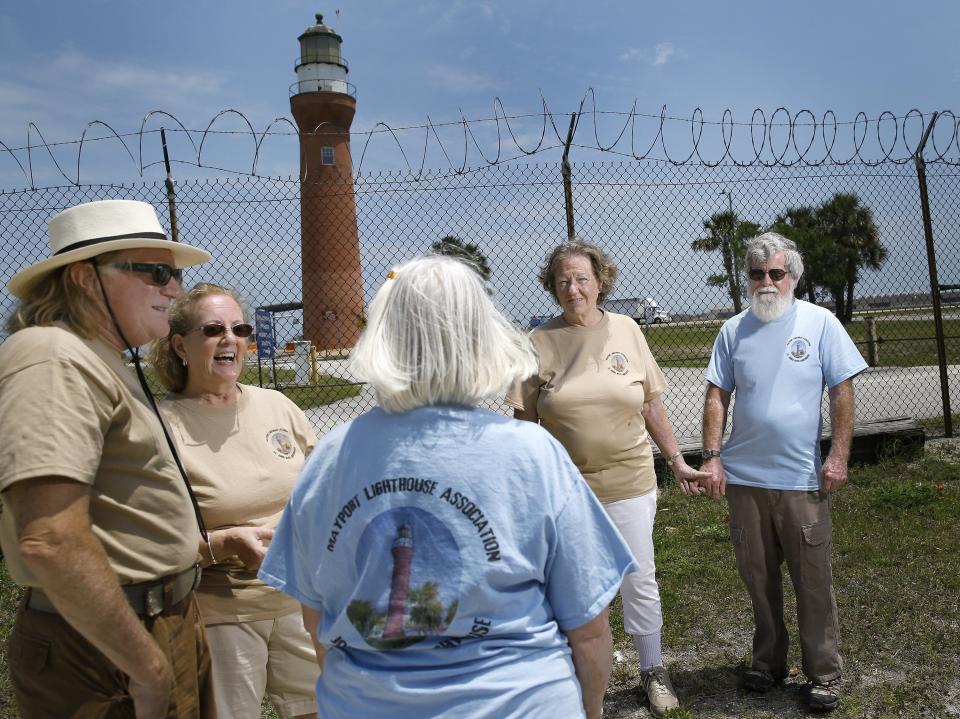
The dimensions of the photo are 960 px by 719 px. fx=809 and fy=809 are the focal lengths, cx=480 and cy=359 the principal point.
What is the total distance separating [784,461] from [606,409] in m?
0.82

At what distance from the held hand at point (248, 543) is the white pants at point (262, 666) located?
26 cm

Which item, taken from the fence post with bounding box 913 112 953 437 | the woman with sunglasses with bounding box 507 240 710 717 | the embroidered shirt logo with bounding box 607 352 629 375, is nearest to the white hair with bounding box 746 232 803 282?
the woman with sunglasses with bounding box 507 240 710 717

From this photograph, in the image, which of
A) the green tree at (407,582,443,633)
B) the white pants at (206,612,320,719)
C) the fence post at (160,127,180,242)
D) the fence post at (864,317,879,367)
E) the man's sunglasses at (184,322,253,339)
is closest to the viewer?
the green tree at (407,582,443,633)

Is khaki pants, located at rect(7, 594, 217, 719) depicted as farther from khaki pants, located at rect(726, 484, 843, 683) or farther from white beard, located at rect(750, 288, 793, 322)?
white beard, located at rect(750, 288, 793, 322)

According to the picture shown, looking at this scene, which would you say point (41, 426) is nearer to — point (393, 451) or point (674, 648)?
point (393, 451)

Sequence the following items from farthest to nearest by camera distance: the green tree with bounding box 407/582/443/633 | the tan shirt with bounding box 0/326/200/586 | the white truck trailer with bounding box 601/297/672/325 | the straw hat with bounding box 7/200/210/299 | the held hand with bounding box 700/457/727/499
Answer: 1. the white truck trailer with bounding box 601/297/672/325
2. the held hand with bounding box 700/457/727/499
3. the straw hat with bounding box 7/200/210/299
4. the tan shirt with bounding box 0/326/200/586
5. the green tree with bounding box 407/582/443/633

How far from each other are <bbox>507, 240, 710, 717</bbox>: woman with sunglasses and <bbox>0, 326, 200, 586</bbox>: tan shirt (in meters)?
1.84

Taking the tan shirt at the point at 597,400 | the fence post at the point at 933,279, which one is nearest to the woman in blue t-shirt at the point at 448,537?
the tan shirt at the point at 597,400

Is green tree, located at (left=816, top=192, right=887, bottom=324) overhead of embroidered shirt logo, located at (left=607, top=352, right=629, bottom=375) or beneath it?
overhead

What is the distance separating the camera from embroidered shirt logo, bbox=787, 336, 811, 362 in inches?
141

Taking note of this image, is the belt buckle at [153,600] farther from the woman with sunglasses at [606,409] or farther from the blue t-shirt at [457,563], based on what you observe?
the woman with sunglasses at [606,409]

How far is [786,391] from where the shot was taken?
3.59 m

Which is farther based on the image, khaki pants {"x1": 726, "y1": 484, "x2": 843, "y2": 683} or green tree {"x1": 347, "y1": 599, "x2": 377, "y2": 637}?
khaki pants {"x1": 726, "y1": 484, "x2": 843, "y2": 683}

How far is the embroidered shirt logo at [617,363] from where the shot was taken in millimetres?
3617
